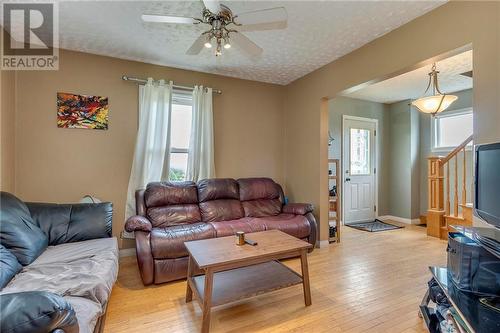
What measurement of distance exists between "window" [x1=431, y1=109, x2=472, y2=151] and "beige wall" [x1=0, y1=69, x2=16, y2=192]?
6732 mm

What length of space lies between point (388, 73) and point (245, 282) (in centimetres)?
254

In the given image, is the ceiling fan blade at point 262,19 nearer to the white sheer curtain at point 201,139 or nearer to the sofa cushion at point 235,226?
the white sheer curtain at point 201,139

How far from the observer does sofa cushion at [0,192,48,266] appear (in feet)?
5.93

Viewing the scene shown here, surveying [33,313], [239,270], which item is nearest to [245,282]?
[239,270]

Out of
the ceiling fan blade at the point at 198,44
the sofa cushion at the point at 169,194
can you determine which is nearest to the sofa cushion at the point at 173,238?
the sofa cushion at the point at 169,194

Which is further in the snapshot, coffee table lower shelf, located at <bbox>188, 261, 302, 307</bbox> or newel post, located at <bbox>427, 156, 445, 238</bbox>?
newel post, located at <bbox>427, 156, 445, 238</bbox>

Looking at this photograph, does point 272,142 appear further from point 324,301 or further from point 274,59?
point 324,301

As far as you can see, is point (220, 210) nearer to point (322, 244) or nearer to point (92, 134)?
point (322, 244)

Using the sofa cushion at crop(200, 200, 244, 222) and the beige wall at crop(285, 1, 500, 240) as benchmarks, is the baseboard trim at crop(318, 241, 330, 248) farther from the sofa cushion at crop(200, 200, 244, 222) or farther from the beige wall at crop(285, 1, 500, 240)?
the sofa cushion at crop(200, 200, 244, 222)

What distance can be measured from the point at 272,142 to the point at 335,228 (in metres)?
1.77

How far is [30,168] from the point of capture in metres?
2.92

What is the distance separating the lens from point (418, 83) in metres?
4.18

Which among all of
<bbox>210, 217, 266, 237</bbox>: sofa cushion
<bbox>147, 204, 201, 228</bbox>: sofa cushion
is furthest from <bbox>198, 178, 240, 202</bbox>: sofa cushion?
<bbox>210, 217, 266, 237</bbox>: sofa cushion

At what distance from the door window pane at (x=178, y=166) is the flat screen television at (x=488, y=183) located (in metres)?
3.23
